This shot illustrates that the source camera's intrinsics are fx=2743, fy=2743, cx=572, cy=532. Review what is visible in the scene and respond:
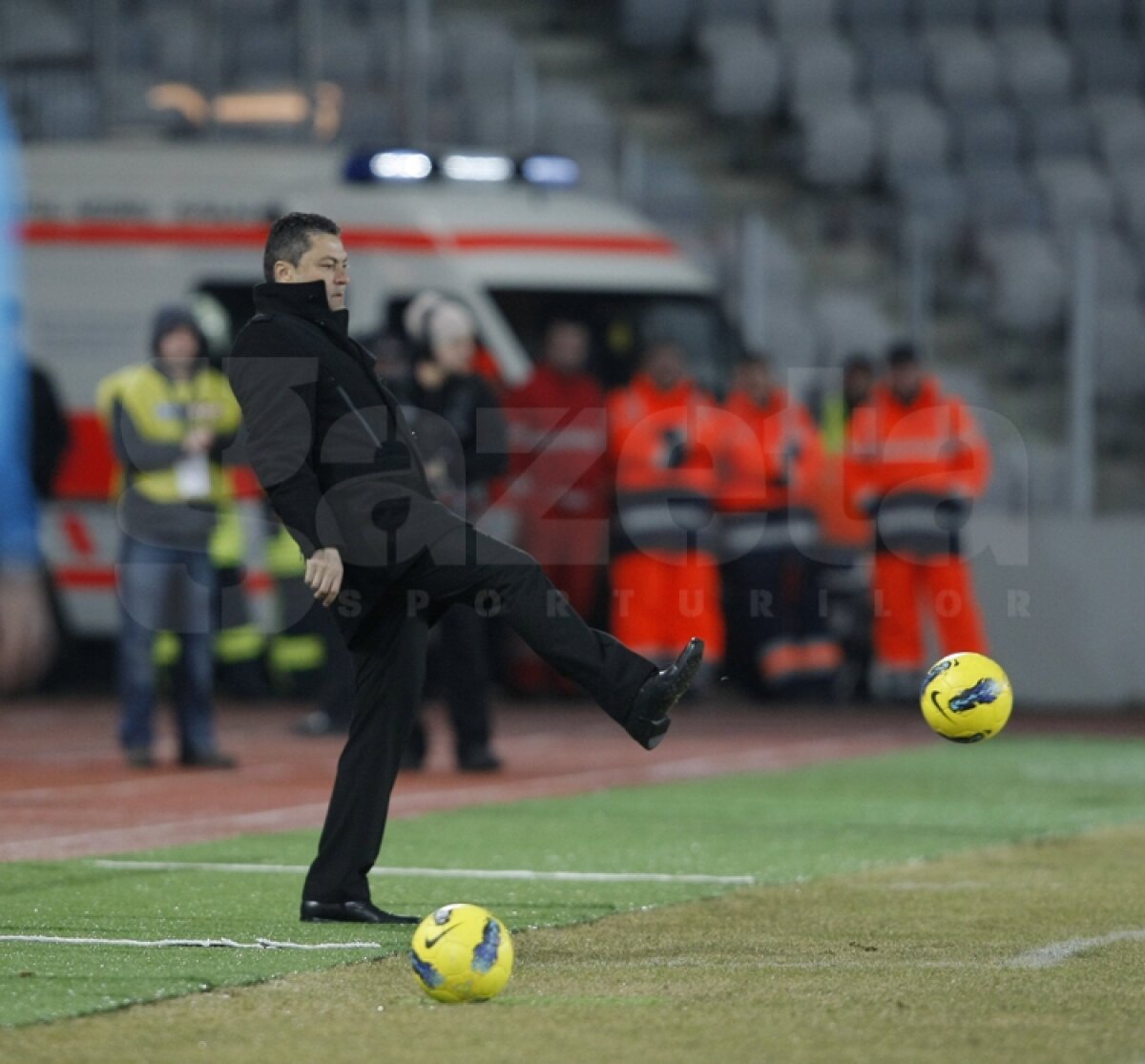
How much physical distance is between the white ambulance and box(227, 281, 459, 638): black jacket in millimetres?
8593

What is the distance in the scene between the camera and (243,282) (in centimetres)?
1695

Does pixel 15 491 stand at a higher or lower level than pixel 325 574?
lower

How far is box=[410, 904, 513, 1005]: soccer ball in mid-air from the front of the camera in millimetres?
6449

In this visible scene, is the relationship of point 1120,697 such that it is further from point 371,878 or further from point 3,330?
point 371,878

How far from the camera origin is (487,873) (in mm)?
9188

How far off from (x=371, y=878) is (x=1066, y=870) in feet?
7.72

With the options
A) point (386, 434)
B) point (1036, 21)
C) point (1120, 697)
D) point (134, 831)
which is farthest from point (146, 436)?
point (1036, 21)

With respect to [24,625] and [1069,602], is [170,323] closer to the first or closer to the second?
[24,625]

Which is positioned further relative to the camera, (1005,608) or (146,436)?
(1005,608)

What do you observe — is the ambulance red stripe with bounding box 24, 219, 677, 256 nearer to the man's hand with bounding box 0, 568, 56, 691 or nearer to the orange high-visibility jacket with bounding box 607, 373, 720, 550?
the orange high-visibility jacket with bounding box 607, 373, 720, 550

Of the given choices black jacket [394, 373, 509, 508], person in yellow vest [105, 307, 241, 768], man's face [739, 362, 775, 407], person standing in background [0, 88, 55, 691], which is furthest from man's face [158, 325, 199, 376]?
man's face [739, 362, 775, 407]

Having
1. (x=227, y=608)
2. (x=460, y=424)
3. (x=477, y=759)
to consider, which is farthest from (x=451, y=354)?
(x=227, y=608)

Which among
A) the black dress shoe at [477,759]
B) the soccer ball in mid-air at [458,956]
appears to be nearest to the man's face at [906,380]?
the black dress shoe at [477,759]

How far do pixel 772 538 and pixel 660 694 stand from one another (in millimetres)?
9677
